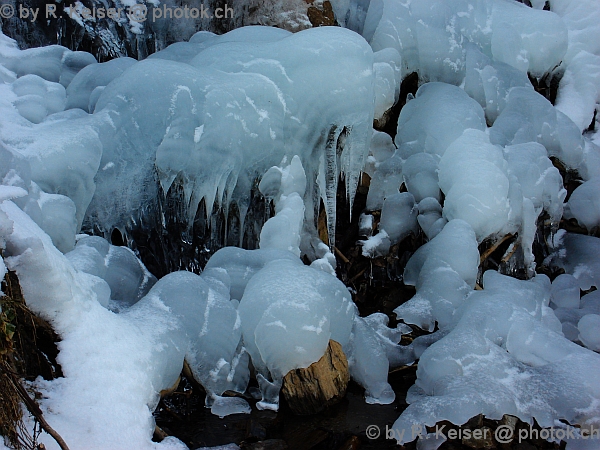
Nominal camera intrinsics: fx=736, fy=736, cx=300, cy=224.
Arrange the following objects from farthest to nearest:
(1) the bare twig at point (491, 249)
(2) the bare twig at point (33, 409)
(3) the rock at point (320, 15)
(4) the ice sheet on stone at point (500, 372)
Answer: (3) the rock at point (320, 15) → (1) the bare twig at point (491, 249) → (4) the ice sheet on stone at point (500, 372) → (2) the bare twig at point (33, 409)

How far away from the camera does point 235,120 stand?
5.23 metres

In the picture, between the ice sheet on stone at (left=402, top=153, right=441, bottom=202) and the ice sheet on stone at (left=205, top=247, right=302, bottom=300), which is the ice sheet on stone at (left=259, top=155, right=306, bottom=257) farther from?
the ice sheet on stone at (left=402, top=153, right=441, bottom=202)

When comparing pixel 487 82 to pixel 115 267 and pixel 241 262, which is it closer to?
pixel 241 262

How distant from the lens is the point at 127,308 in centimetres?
447

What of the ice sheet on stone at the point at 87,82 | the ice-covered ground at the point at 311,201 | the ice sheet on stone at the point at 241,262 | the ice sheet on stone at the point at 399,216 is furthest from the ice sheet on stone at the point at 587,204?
the ice sheet on stone at the point at 87,82

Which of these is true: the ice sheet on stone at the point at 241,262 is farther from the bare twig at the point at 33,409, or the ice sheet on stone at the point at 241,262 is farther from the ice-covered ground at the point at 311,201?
the bare twig at the point at 33,409

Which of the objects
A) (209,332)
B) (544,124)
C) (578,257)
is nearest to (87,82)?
(209,332)

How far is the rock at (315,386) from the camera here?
171 inches

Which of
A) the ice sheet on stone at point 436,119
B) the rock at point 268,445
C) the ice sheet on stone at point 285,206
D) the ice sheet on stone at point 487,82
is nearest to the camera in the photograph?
the rock at point 268,445

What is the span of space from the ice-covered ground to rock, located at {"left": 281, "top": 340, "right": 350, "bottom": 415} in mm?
83

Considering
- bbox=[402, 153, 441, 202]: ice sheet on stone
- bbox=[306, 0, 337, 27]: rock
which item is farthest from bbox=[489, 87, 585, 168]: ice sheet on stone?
bbox=[306, 0, 337, 27]: rock

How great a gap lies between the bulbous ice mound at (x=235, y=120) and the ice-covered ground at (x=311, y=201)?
14 mm

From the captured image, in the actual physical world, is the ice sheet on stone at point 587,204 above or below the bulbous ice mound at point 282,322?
below

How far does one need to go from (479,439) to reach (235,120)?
268cm
